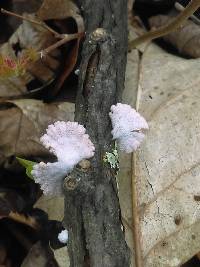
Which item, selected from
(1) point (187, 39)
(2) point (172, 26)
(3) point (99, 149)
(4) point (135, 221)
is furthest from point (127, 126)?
(1) point (187, 39)

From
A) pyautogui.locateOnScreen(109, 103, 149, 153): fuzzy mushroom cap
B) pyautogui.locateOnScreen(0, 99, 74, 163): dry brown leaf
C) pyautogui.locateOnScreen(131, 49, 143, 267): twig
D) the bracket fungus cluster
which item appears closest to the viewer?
the bracket fungus cluster

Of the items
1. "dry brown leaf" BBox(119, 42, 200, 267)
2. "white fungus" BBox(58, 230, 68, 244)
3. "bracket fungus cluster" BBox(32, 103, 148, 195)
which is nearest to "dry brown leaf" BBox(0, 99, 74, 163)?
"dry brown leaf" BBox(119, 42, 200, 267)

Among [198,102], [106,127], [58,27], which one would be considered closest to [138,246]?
[106,127]

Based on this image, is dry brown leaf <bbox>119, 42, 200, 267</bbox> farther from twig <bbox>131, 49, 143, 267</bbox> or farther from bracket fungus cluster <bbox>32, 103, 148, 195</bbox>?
bracket fungus cluster <bbox>32, 103, 148, 195</bbox>

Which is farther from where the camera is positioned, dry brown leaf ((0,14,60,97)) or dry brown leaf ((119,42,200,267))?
dry brown leaf ((0,14,60,97))

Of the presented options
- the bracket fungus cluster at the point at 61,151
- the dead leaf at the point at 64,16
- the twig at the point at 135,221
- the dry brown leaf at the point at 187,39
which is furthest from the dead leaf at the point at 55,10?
the bracket fungus cluster at the point at 61,151

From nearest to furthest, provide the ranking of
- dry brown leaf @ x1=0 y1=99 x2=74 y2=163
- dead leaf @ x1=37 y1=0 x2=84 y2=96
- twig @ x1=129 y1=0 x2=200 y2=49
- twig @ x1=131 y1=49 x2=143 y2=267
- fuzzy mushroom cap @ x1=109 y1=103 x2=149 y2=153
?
fuzzy mushroom cap @ x1=109 y1=103 x2=149 y2=153, twig @ x1=131 y1=49 x2=143 y2=267, twig @ x1=129 y1=0 x2=200 y2=49, dry brown leaf @ x1=0 y1=99 x2=74 y2=163, dead leaf @ x1=37 y1=0 x2=84 y2=96

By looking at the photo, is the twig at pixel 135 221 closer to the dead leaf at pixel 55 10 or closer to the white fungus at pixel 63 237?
the white fungus at pixel 63 237

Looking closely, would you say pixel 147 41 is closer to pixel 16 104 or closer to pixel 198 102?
pixel 198 102
